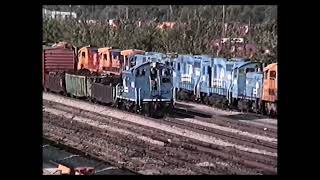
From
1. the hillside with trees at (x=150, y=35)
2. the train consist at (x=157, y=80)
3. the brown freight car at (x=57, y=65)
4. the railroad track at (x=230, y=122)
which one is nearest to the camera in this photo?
the railroad track at (x=230, y=122)

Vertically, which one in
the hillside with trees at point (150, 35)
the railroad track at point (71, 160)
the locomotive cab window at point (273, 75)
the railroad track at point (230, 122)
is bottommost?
the railroad track at point (71, 160)

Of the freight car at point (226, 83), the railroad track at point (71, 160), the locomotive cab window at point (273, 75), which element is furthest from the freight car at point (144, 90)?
the railroad track at point (71, 160)

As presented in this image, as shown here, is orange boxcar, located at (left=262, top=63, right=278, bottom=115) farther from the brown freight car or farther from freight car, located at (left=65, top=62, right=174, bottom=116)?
the brown freight car

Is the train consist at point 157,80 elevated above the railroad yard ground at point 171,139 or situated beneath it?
elevated above

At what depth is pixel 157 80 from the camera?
14.6 metres

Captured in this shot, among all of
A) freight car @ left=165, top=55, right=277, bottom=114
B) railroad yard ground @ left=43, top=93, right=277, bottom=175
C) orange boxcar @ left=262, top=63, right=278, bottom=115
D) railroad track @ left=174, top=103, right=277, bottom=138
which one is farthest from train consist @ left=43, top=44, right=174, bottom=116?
orange boxcar @ left=262, top=63, right=278, bottom=115

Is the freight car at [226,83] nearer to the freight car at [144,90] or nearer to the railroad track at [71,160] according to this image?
the freight car at [144,90]

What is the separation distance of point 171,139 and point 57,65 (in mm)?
10432

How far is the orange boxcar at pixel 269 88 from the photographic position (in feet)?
47.6

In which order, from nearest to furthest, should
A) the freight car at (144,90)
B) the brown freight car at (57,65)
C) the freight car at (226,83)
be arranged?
the freight car at (144,90)
the freight car at (226,83)
the brown freight car at (57,65)

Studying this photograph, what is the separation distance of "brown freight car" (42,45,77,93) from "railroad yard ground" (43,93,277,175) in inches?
123
